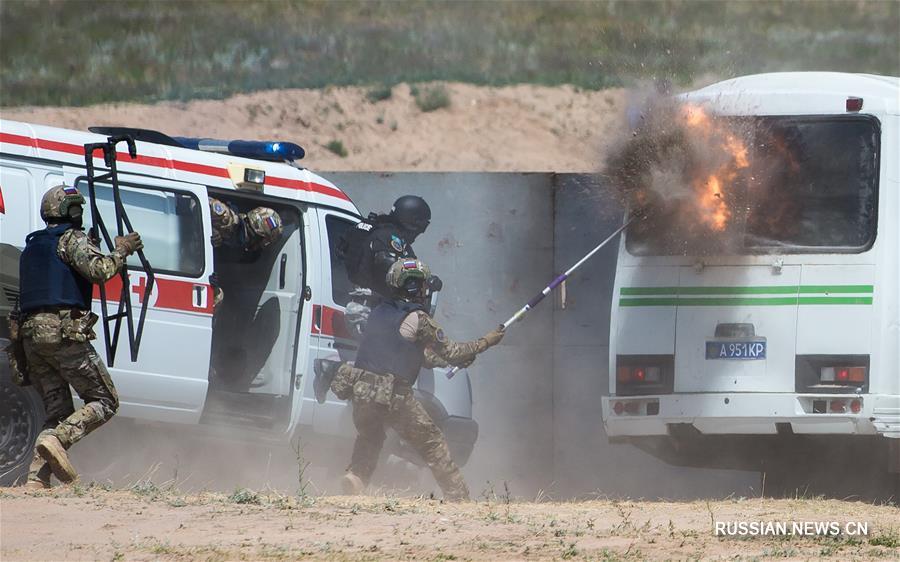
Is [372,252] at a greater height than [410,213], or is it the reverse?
[410,213]

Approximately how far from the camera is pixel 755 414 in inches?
388

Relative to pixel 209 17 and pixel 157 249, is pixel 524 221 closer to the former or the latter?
pixel 157 249

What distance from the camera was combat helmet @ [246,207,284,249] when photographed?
10.4m

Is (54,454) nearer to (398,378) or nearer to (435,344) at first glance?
(398,378)

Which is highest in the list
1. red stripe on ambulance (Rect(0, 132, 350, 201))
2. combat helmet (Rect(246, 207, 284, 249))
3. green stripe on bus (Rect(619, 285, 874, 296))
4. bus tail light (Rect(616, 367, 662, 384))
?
red stripe on ambulance (Rect(0, 132, 350, 201))

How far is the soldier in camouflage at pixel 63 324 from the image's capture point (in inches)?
333

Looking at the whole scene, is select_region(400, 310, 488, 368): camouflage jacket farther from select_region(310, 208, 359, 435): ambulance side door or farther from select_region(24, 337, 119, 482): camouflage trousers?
select_region(24, 337, 119, 482): camouflage trousers

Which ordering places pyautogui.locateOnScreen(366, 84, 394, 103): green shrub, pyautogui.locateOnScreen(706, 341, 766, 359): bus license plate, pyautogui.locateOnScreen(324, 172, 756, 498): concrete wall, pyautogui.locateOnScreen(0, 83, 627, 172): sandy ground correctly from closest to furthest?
pyautogui.locateOnScreen(706, 341, 766, 359): bus license plate
pyautogui.locateOnScreen(324, 172, 756, 498): concrete wall
pyautogui.locateOnScreen(0, 83, 627, 172): sandy ground
pyautogui.locateOnScreen(366, 84, 394, 103): green shrub

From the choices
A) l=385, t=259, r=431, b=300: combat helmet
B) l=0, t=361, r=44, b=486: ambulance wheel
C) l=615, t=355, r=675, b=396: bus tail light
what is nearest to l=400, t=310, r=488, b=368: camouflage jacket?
l=385, t=259, r=431, b=300: combat helmet

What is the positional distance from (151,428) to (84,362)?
1641mm

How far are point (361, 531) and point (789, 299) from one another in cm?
380

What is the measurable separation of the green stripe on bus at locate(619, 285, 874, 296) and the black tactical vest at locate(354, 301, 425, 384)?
1.55 metres

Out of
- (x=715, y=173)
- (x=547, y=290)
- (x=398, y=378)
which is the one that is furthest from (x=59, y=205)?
(x=715, y=173)

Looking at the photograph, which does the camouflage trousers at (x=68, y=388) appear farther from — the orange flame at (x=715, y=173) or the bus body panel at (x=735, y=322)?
the orange flame at (x=715, y=173)
